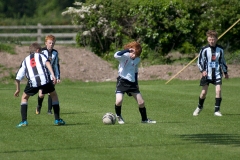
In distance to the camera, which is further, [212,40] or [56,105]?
[212,40]

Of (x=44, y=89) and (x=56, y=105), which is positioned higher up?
(x=44, y=89)

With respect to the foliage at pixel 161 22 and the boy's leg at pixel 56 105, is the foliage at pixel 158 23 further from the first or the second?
the boy's leg at pixel 56 105

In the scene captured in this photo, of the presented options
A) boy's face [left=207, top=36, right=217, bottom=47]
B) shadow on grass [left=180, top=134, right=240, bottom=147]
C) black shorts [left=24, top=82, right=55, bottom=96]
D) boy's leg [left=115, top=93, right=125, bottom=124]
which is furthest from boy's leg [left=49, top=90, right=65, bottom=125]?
boy's face [left=207, top=36, right=217, bottom=47]

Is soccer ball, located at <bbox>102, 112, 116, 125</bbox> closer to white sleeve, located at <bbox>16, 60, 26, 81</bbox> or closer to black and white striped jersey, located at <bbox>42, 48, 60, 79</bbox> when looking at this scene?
white sleeve, located at <bbox>16, 60, 26, 81</bbox>

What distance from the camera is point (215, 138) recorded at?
11648 mm

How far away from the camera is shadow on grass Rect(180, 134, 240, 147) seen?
1121cm

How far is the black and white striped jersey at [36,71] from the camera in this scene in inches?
512

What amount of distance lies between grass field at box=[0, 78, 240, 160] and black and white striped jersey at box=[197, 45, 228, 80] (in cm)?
95

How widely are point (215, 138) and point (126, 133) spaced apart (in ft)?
5.18

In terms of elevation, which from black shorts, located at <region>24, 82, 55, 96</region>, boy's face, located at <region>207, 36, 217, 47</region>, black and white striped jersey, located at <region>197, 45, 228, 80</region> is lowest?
black shorts, located at <region>24, 82, 55, 96</region>

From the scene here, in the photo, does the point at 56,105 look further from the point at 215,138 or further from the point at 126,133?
the point at 215,138

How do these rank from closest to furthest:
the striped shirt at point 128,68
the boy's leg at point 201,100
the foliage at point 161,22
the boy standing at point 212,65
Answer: the striped shirt at point 128,68 → the boy standing at point 212,65 → the boy's leg at point 201,100 → the foliage at point 161,22

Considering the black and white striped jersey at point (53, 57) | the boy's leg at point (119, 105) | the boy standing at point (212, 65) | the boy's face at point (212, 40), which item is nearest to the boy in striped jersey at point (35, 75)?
the boy's leg at point (119, 105)

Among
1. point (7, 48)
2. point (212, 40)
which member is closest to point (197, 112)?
point (212, 40)
